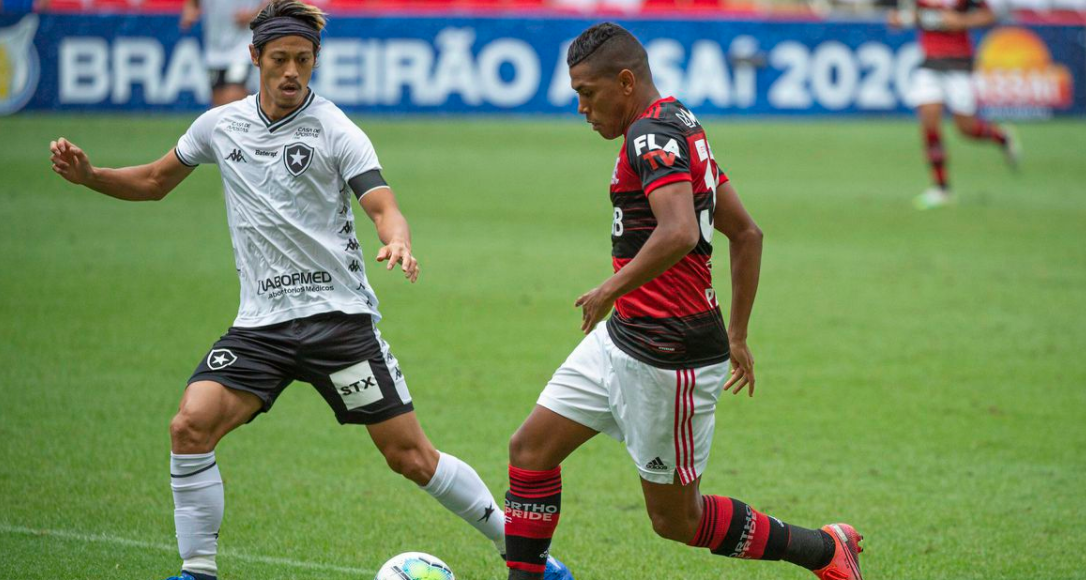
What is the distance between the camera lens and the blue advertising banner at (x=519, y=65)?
2164 centimetres

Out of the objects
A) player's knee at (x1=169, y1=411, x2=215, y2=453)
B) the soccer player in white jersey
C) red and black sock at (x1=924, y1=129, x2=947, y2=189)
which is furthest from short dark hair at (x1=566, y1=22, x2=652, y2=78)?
red and black sock at (x1=924, y1=129, x2=947, y2=189)

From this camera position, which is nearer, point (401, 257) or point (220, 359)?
point (401, 257)

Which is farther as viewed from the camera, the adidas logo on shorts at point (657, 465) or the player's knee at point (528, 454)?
the player's knee at point (528, 454)

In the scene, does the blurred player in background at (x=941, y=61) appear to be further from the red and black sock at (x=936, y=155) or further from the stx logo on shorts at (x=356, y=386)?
the stx logo on shorts at (x=356, y=386)

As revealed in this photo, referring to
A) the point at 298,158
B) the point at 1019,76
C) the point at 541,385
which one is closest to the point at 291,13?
the point at 298,158

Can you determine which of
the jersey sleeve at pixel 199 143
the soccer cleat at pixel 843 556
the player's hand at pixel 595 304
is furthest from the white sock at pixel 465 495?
the jersey sleeve at pixel 199 143

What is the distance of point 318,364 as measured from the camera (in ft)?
16.0

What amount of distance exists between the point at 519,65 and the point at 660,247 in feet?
66.5

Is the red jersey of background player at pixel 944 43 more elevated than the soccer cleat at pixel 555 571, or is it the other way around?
the red jersey of background player at pixel 944 43

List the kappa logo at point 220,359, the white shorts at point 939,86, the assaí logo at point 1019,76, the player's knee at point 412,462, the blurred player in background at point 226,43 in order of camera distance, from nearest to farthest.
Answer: the kappa logo at point 220,359 → the player's knee at point 412,462 → the blurred player in background at point 226,43 → the white shorts at point 939,86 → the assaí logo at point 1019,76

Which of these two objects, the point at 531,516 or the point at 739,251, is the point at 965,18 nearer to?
the point at 739,251

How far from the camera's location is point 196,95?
22.3 m

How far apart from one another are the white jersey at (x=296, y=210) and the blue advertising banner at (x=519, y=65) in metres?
17.8

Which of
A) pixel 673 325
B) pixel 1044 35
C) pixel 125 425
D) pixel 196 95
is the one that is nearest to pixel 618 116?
pixel 673 325
